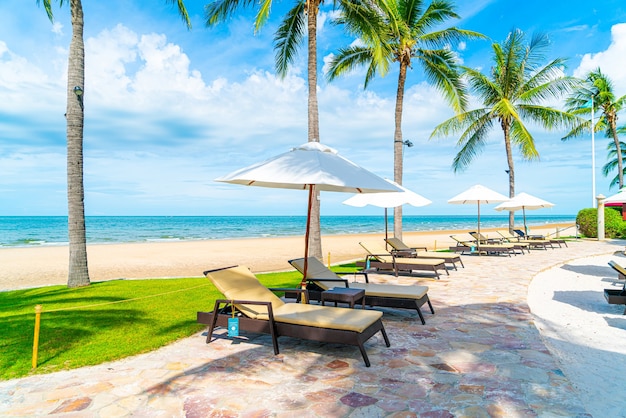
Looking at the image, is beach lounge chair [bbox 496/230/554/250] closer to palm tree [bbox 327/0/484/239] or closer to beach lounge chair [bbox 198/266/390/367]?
palm tree [bbox 327/0/484/239]

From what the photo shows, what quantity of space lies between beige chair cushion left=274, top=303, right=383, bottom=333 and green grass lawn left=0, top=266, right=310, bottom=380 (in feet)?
4.84

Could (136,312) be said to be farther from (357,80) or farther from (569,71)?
(569,71)

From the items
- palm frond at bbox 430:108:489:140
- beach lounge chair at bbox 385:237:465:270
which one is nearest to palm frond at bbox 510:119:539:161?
palm frond at bbox 430:108:489:140

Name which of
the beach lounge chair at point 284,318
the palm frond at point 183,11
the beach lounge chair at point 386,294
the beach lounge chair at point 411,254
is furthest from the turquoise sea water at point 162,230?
the beach lounge chair at point 284,318

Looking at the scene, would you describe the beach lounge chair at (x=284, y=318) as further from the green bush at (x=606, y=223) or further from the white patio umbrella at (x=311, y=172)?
the green bush at (x=606, y=223)

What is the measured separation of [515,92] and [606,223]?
10.1 m

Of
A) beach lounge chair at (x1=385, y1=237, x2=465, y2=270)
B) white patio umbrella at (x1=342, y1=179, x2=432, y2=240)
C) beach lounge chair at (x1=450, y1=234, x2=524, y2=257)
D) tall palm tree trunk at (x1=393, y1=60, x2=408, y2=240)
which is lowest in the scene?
beach lounge chair at (x1=450, y1=234, x2=524, y2=257)

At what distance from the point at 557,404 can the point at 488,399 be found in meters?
0.50

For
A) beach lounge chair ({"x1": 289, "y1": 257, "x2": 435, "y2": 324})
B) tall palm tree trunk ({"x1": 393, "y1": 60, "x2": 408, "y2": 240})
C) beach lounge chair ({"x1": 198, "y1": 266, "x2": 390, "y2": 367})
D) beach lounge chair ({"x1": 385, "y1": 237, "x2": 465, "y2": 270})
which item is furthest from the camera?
tall palm tree trunk ({"x1": 393, "y1": 60, "x2": 408, "y2": 240})

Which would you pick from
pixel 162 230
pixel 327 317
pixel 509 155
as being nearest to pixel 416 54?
pixel 509 155

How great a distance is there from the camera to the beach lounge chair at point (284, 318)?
3.79 meters

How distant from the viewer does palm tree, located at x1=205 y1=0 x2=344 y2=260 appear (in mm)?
10086

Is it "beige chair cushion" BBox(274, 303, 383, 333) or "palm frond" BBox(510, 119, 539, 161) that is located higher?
"palm frond" BBox(510, 119, 539, 161)

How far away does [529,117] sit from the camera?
18.9 m
